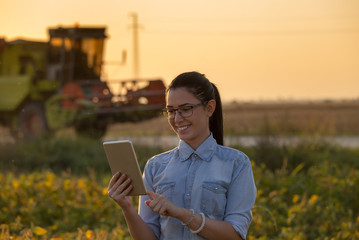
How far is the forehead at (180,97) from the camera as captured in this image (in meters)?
2.80

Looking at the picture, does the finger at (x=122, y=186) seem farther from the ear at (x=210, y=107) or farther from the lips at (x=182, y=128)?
the ear at (x=210, y=107)

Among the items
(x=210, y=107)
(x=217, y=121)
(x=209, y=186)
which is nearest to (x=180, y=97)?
(x=210, y=107)

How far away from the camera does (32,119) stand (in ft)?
59.4

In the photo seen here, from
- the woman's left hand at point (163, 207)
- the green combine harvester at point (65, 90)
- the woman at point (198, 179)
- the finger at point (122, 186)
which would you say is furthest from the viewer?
the green combine harvester at point (65, 90)

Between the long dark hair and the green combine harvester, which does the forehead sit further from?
the green combine harvester

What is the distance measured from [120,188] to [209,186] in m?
0.40

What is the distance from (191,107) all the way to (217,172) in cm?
31

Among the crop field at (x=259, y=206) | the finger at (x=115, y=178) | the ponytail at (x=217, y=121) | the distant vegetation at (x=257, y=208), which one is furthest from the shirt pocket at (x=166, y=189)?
the distant vegetation at (x=257, y=208)

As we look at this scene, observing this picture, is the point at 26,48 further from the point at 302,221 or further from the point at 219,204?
the point at 219,204

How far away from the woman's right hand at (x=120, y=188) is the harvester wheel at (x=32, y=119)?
1514 centimetres

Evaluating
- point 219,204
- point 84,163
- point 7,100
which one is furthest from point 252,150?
point 7,100

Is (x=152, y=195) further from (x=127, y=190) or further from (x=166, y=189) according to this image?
(x=166, y=189)

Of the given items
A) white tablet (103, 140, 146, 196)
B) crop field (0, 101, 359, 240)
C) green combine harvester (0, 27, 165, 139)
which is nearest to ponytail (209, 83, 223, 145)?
white tablet (103, 140, 146, 196)

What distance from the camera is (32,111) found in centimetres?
1794
